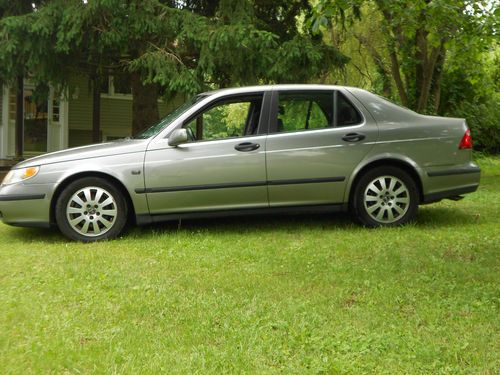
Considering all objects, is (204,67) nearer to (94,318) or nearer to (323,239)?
(323,239)

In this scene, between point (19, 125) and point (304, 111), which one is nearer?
point (304, 111)

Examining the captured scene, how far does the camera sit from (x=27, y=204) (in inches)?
226

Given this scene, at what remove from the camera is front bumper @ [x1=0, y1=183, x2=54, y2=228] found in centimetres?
573

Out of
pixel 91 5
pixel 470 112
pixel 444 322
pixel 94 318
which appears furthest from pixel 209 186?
pixel 470 112

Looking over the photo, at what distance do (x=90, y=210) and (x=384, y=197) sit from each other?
328 centimetres

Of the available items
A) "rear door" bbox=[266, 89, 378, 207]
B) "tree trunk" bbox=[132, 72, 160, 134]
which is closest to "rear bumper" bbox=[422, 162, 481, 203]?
"rear door" bbox=[266, 89, 378, 207]

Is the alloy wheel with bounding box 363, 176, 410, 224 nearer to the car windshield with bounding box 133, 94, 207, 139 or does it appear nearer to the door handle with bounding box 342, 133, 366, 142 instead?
the door handle with bounding box 342, 133, 366, 142

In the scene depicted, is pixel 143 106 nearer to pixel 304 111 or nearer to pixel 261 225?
pixel 261 225

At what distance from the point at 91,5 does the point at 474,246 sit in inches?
300

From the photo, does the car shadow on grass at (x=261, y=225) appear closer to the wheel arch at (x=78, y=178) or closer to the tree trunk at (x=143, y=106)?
the wheel arch at (x=78, y=178)

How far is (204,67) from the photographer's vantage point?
9883 mm

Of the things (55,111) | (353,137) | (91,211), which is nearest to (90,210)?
(91,211)

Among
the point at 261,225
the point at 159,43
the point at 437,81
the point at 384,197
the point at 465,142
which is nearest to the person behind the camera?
the point at 384,197

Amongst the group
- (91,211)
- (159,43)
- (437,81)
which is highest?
(437,81)
